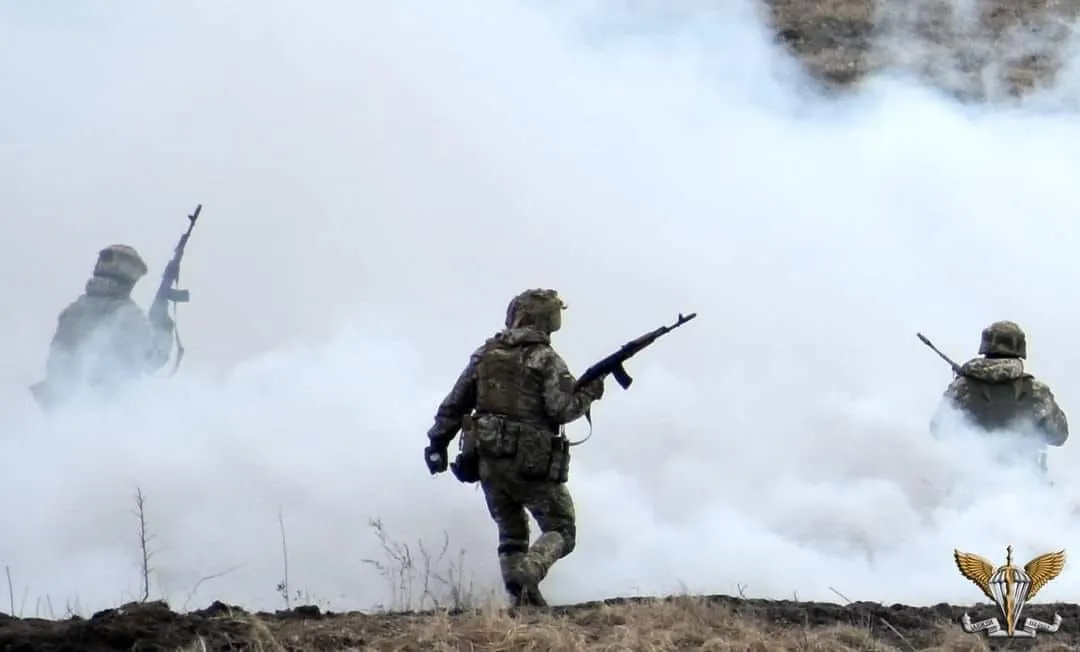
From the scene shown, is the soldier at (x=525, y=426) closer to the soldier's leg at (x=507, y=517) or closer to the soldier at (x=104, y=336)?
the soldier's leg at (x=507, y=517)

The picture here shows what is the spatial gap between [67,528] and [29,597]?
49.0 inches

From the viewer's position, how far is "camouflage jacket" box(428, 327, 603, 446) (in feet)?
32.6

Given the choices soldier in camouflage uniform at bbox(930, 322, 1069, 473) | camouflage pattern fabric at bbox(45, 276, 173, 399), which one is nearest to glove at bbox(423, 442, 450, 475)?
soldier in camouflage uniform at bbox(930, 322, 1069, 473)

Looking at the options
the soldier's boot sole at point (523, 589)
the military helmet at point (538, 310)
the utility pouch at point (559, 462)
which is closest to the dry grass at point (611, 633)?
the soldier's boot sole at point (523, 589)

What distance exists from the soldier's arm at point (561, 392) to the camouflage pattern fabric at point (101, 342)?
489 cm

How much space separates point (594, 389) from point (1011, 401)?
3107 millimetres

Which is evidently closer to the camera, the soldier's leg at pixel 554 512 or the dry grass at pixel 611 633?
the dry grass at pixel 611 633

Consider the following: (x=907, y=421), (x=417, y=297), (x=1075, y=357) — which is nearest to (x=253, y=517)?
(x=907, y=421)

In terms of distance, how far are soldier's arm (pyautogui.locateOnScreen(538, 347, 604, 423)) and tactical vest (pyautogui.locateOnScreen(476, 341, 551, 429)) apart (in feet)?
0.15

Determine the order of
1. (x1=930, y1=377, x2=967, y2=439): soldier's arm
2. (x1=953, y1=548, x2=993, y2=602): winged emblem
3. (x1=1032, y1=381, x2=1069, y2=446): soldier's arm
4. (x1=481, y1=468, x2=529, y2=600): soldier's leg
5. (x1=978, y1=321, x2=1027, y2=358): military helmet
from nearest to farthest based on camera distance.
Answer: (x1=953, y1=548, x2=993, y2=602): winged emblem, (x1=481, y1=468, x2=529, y2=600): soldier's leg, (x1=1032, y1=381, x2=1069, y2=446): soldier's arm, (x1=978, y1=321, x2=1027, y2=358): military helmet, (x1=930, y1=377, x2=967, y2=439): soldier's arm

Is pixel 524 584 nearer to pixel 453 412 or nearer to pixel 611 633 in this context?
pixel 453 412

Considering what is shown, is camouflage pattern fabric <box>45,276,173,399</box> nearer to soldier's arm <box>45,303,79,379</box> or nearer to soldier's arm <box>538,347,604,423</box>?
soldier's arm <box>45,303,79,379</box>

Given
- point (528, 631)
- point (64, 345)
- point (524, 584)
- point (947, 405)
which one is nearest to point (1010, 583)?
point (528, 631)

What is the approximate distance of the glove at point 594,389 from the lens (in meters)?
9.92
